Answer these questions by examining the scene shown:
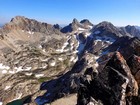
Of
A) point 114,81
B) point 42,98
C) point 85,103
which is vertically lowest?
point 42,98

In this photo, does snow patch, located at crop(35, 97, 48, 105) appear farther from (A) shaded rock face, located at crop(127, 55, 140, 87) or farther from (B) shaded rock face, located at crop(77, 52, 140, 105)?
(A) shaded rock face, located at crop(127, 55, 140, 87)

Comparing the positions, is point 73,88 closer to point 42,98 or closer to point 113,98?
point 42,98

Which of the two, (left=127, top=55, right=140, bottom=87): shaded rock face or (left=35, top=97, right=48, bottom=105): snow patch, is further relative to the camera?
(left=35, top=97, right=48, bottom=105): snow patch

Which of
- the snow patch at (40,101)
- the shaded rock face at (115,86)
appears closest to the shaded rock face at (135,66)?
the shaded rock face at (115,86)

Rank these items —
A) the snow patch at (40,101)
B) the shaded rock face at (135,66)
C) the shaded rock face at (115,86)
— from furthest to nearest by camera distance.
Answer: the snow patch at (40,101) < the shaded rock face at (135,66) < the shaded rock face at (115,86)

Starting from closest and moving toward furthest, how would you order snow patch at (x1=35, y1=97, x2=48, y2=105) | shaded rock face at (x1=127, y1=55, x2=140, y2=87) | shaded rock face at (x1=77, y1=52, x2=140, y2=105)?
shaded rock face at (x1=77, y1=52, x2=140, y2=105)
shaded rock face at (x1=127, y1=55, x2=140, y2=87)
snow patch at (x1=35, y1=97, x2=48, y2=105)

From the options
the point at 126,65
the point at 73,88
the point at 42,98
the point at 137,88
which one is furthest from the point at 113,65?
the point at 42,98

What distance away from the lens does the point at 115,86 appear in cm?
3253

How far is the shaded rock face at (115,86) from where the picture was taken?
3219 cm

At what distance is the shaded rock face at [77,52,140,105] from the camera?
32.2 meters

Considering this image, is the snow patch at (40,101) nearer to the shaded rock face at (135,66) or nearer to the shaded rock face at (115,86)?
the shaded rock face at (115,86)

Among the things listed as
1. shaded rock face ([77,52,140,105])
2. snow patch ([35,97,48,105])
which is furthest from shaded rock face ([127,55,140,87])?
snow patch ([35,97,48,105])

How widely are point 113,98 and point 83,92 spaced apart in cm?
606

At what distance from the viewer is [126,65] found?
34.0m
